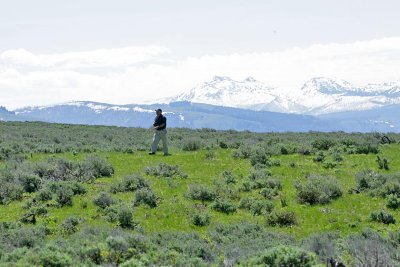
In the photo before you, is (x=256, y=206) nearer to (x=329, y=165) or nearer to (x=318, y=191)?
(x=318, y=191)

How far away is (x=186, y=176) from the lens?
2583 centimetres

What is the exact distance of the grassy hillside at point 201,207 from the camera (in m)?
14.6

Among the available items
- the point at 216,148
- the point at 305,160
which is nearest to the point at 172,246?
the point at 305,160

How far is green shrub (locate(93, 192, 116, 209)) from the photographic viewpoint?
21.2 m

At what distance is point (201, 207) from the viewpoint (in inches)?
859

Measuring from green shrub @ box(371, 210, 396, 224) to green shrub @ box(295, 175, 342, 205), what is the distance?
226 centimetres

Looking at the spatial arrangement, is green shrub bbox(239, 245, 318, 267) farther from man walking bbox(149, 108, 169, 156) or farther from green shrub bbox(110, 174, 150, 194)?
man walking bbox(149, 108, 169, 156)

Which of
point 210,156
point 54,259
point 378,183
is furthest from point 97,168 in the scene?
point 54,259

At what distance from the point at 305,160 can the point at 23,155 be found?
1492cm

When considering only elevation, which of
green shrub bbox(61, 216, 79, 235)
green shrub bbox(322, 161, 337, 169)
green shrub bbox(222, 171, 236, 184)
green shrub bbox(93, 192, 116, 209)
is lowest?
green shrub bbox(61, 216, 79, 235)

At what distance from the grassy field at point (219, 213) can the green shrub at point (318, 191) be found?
Result: 296 millimetres

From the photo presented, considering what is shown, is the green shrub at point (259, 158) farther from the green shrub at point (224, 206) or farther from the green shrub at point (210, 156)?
the green shrub at point (224, 206)

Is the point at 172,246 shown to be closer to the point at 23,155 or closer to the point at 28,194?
the point at 28,194

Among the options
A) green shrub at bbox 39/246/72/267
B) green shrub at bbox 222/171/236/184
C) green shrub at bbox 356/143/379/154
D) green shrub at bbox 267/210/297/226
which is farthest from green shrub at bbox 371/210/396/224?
green shrub at bbox 39/246/72/267
